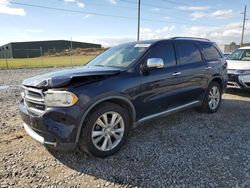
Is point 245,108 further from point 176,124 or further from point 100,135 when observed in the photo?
point 100,135

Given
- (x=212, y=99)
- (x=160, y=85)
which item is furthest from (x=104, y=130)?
(x=212, y=99)

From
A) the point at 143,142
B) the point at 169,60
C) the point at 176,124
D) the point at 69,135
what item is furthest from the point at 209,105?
the point at 69,135

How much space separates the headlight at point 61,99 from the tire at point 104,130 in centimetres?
35

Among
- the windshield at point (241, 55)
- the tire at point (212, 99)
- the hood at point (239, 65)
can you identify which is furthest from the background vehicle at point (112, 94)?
the windshield at point (241, 55)

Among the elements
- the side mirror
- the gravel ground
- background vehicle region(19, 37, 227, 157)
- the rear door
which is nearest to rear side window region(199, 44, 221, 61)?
the rear door

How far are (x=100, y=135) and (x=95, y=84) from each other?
0.77 m

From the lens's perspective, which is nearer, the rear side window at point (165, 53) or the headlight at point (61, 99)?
the headlight at point (61, 99)

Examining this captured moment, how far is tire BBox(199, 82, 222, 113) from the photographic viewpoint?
556 centimetres

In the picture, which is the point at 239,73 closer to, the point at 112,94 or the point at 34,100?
the point at 112,94

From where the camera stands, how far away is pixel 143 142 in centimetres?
407

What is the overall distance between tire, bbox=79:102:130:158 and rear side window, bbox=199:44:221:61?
2901 mm

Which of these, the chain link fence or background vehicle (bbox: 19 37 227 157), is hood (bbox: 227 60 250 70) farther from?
the chain link fence

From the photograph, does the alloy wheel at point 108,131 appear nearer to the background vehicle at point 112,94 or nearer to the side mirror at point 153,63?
the background vehicle at point 112,94

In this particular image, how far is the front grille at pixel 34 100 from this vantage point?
3193mm
